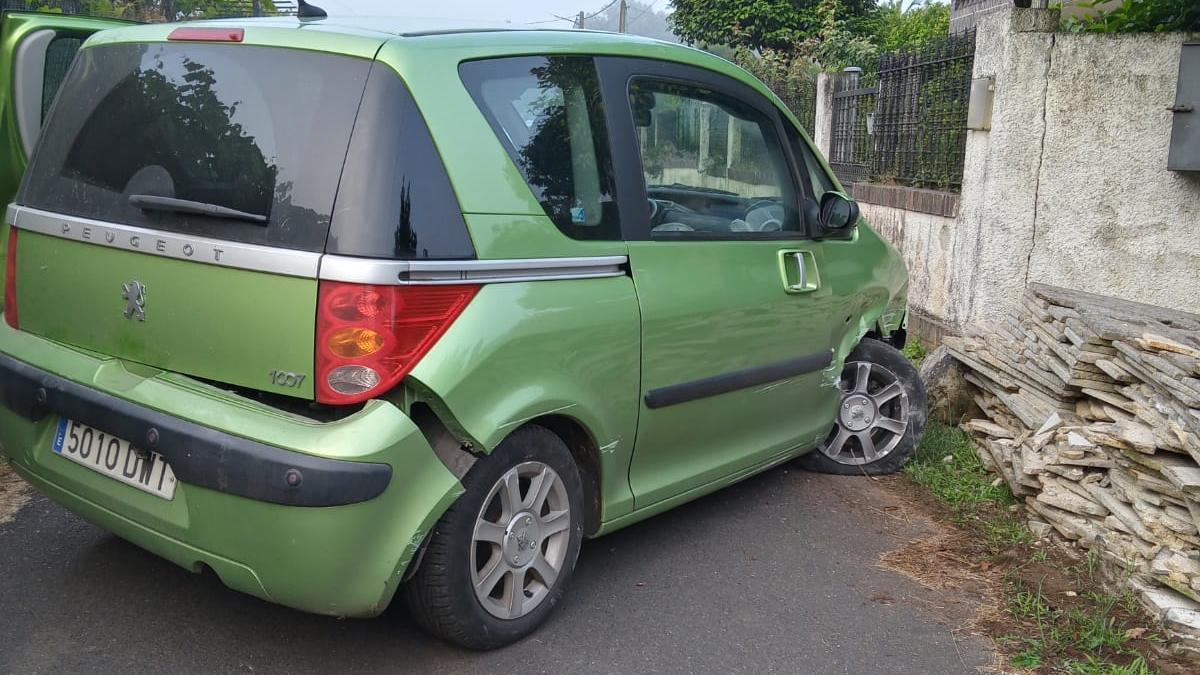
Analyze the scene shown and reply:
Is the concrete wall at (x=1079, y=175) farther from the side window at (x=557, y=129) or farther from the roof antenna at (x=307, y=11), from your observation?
the roof antenna at (x=307, y=11)

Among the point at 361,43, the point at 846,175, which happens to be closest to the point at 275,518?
the point at 361,43

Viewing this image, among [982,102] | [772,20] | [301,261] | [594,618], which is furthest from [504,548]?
[772,20]

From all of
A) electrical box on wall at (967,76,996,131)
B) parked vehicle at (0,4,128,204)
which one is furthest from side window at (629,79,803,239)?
electrical box on wall at (967,76,996,131)

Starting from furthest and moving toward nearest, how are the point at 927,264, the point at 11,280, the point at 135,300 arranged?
the point at 927,264, the point at 11,280, the point at 135,300

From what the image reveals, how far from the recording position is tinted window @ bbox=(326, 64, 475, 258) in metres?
2.83

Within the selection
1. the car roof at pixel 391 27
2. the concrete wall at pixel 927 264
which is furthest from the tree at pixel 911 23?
the car roof at pixel 391 27

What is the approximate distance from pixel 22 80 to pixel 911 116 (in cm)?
609

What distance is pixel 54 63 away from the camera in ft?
16.8

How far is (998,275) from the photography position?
22.6 ft

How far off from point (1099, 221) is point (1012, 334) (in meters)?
1.49

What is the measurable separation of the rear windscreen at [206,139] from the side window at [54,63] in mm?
1797

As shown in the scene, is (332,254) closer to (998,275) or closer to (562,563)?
(562,563)

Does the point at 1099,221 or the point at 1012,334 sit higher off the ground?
the point at 1099,221

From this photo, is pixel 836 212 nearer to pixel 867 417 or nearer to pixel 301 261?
pixel 867 417
